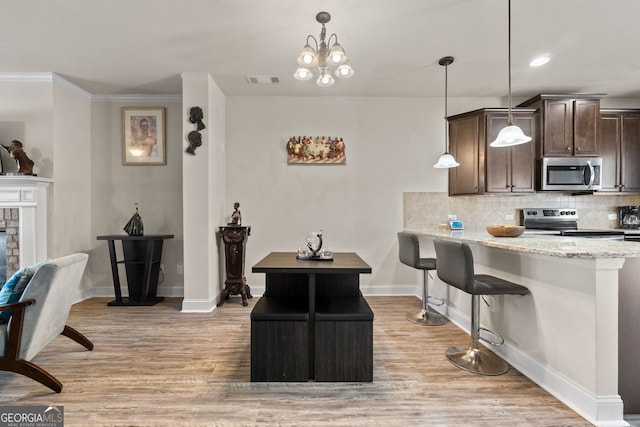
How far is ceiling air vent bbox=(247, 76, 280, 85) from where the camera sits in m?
3.64

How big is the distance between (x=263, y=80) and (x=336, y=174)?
1.50 metres

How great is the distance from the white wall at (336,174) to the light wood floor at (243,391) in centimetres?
161

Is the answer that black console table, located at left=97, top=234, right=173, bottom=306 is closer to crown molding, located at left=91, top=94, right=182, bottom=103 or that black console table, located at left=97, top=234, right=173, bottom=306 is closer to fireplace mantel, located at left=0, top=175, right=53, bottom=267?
fireplace mantel, located at left=0, top=175, right=53, bottom=267

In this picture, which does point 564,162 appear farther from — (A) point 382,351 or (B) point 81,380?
(B) point 81,380

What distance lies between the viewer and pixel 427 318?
10.6 ft

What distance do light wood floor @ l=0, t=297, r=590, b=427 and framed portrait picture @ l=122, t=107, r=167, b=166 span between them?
233cm

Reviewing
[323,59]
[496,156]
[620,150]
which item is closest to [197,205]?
[323,59]

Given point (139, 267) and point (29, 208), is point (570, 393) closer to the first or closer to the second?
point (139, 267)

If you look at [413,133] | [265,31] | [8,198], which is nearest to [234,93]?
[265,31]

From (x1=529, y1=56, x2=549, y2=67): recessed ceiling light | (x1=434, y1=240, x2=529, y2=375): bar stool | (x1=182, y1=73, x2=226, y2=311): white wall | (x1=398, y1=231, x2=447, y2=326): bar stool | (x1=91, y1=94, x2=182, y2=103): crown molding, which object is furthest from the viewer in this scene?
(x1=91, y1=94, x2=182, y2=103): crown molding

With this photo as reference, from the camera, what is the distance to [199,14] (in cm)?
247

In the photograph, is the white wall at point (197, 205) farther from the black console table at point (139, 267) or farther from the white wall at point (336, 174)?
the white wall at point (336, 174)

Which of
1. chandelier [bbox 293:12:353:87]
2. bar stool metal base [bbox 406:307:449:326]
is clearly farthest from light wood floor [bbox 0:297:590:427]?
chandelier [bbox 293:12:353:87]

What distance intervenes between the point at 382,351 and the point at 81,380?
220cm
